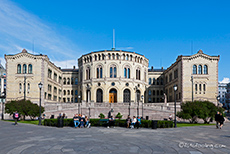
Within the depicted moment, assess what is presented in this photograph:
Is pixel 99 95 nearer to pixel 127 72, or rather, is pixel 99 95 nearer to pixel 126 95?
pixel 126 95

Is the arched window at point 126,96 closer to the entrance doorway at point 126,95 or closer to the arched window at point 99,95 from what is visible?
the entrance doorway at point 126,95

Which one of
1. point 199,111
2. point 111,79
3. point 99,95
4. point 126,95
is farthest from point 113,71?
point 199,111

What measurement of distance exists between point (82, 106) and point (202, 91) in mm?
28132

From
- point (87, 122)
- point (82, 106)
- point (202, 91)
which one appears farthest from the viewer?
point (202, 91)

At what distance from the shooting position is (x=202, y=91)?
53844 mm

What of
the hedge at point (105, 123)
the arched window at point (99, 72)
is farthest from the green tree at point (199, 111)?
the arched window at point (99, 72)

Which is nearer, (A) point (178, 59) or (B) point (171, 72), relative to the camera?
(A) point (178, 59)

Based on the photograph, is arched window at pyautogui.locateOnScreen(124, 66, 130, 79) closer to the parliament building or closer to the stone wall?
the parliament building

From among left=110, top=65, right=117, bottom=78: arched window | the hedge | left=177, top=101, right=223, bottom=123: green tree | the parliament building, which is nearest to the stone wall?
the parliament building

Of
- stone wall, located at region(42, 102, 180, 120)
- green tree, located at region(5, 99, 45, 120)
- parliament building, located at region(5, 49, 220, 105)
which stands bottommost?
stone wall, located at region(42, 102, 180, 120)

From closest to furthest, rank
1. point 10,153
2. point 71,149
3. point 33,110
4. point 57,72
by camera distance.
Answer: point 10,153
point 71,149
point 33,110
point 57,72

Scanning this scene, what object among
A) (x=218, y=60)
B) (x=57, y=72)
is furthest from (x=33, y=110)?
(x=218, y=60)

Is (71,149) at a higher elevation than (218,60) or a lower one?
lower

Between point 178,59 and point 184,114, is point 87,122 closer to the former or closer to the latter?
point 184,114
